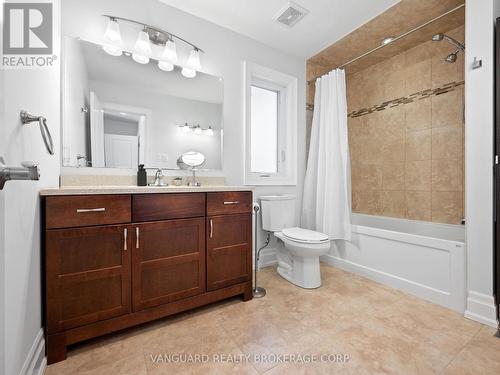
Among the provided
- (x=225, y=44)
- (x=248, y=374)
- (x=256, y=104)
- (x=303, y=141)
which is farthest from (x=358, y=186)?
(x=248, y=374)

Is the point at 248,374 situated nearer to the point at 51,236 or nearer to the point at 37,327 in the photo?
the point at 37,327

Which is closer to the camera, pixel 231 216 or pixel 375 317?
pixel 375 317

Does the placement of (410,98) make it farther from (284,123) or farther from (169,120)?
(169,120)

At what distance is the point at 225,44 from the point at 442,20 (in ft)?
6.53

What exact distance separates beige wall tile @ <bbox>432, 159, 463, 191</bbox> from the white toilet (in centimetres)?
141

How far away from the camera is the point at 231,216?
68.5 inches

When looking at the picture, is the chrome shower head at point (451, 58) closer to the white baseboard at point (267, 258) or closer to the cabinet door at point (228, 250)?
the cabinet door at point (228, 250)

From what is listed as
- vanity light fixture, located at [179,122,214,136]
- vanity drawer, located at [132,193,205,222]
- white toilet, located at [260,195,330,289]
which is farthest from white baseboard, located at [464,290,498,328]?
vanity light fixture, located at [179,122,214,136]

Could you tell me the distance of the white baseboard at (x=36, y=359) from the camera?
98 cm

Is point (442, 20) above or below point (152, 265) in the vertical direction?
above

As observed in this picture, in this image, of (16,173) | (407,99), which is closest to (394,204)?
(407,99)

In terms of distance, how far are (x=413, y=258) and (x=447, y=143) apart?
4.27 ft

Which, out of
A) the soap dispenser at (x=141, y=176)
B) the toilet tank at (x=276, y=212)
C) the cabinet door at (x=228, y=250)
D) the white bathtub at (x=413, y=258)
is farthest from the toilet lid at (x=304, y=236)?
the soap dispenser at (x=141, y=176)

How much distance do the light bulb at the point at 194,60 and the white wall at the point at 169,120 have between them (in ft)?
0.99
